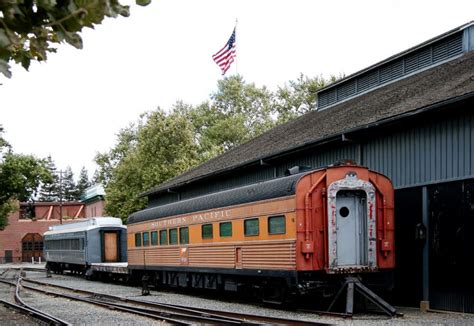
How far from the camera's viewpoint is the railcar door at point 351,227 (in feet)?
50.2

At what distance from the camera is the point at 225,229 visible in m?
19.0

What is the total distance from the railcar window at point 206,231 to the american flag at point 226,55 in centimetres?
2973

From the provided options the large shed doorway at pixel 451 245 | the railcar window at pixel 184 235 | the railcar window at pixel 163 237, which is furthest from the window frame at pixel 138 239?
the large shed doorway at pixel 451 245

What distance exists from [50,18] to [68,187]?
475 ft

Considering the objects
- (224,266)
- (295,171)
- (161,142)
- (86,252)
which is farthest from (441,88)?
(161,142)

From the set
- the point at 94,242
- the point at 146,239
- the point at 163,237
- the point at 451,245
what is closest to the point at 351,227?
the point at 451,245

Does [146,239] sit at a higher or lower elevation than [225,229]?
lower

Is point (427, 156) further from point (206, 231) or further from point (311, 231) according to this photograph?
point (206, 231)

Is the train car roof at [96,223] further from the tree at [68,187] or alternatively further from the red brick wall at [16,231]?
the tree at [68,187]

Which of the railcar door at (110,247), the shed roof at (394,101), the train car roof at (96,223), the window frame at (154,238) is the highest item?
the shed roof at (394,101)

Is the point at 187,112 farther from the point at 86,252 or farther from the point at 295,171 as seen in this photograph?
the point at 295,171

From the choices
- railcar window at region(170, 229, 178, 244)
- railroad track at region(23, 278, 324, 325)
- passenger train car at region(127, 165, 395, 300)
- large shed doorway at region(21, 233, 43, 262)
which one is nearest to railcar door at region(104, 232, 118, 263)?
railcar window at region(170, 229, 178, 244)

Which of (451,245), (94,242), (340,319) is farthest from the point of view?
(94,242)

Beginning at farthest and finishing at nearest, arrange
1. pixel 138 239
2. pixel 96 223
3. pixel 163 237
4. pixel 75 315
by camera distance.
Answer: pixel 96 223
pixel 138 239
pixel 163 237
pixel 75 315
